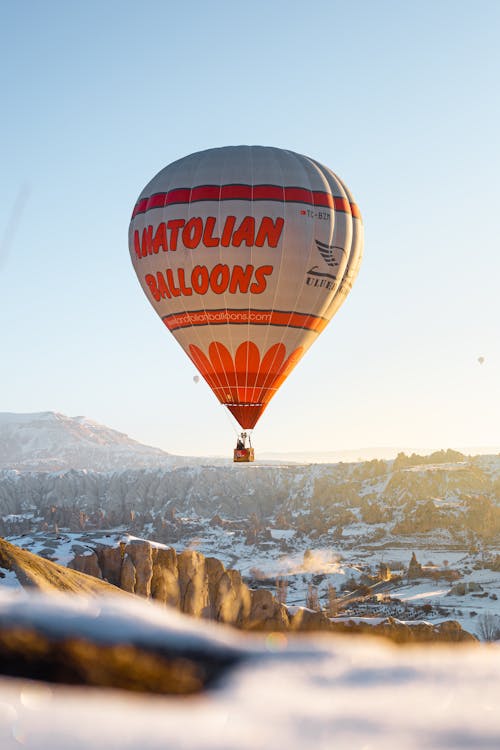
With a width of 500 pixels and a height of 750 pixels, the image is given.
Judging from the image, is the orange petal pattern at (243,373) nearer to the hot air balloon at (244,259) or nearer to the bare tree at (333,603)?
the hot air balloon at (244,259)

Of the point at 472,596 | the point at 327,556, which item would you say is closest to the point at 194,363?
the point at 472,596

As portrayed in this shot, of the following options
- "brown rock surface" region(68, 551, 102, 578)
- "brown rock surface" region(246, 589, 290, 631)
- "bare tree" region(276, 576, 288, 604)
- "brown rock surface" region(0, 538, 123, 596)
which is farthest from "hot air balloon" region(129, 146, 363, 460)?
"bare tree" region(276, 576, 288, 604)

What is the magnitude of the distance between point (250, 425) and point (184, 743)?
37967 millimetres

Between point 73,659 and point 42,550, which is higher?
point 73,659

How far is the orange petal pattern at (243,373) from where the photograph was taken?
4019 centimetres

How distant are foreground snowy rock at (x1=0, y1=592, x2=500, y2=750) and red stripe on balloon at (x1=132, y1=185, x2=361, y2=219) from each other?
37.2 metres

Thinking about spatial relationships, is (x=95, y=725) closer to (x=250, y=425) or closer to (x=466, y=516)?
(x=250, y=425)

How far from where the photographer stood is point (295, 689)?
2.91 meters

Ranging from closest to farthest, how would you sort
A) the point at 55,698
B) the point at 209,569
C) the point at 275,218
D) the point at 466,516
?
the point at 55,698 → the point at 275,218 → the point at 209,569 → the point at 466,516

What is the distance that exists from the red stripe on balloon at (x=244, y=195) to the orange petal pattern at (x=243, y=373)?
732cm

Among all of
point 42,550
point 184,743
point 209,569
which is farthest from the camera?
point 42,550

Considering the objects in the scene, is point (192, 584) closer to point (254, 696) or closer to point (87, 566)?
point (87, 566)

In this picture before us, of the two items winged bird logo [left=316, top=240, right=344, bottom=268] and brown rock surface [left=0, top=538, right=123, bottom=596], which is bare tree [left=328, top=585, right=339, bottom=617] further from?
brown rock surface [left=0, top=538, right=123, bottom=596]

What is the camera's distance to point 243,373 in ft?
133
